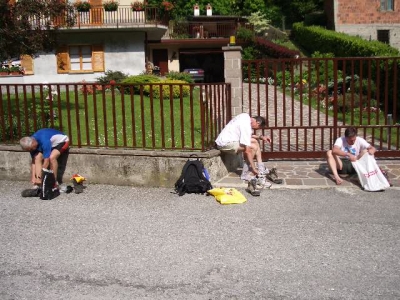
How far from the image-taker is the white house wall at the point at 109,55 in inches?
1164

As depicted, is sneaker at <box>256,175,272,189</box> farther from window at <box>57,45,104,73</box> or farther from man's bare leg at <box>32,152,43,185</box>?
window at <box>57,45,104,73</box>

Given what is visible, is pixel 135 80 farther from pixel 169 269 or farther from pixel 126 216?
pixel 169 269

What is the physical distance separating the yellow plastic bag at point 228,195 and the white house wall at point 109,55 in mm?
21969

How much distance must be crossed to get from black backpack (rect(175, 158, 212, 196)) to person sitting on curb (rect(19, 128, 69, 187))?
1.99 meters

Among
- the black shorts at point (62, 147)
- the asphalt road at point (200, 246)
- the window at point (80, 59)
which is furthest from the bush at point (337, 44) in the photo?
the black shorts at point (62, 147)

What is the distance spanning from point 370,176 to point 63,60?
77.5 feet

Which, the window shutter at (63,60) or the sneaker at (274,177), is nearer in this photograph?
the sneaker at (274,177)

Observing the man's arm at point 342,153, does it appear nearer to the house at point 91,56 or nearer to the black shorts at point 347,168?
the black shorts at point 347,168

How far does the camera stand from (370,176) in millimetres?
8695

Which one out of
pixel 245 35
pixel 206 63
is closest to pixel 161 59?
pixel 206 63

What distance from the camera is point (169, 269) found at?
5.73 metres

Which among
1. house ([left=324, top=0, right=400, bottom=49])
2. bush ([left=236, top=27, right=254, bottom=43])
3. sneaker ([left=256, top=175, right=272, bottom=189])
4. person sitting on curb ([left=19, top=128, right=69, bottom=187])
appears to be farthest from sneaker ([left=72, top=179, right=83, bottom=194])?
house ([left=324, top=0, right=400, bottom=49])

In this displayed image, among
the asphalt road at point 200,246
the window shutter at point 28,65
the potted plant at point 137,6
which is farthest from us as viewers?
the window shutter at point 28,65

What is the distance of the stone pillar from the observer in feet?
33.4
